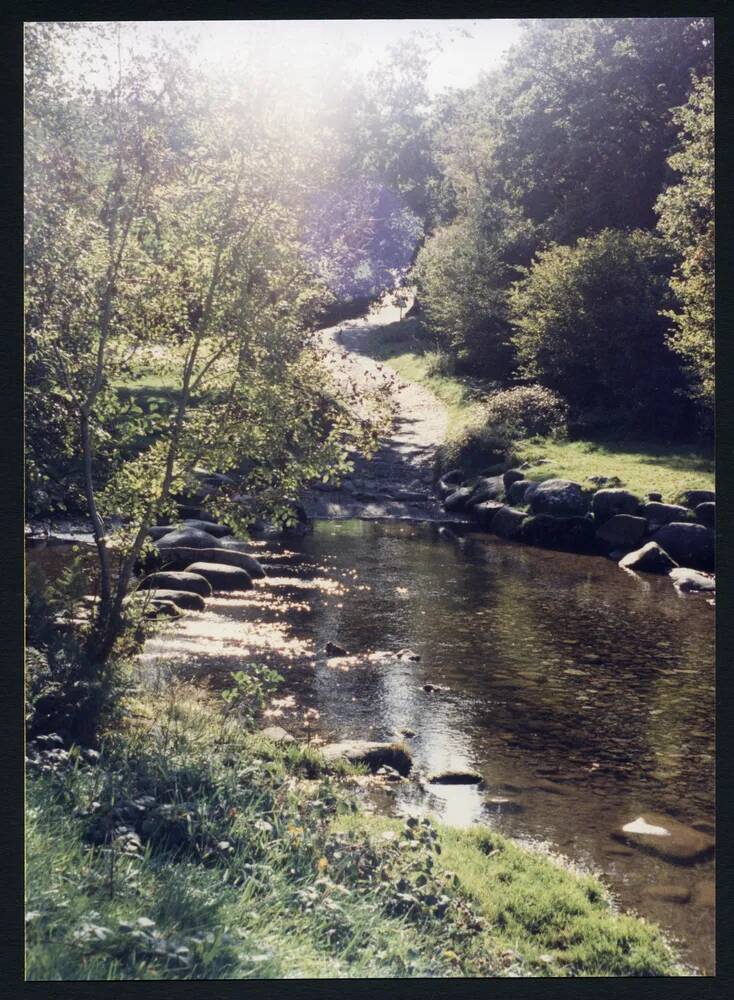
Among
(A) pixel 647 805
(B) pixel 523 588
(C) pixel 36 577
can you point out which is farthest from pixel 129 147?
(B) pixel 523 588

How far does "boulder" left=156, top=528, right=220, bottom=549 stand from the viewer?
60.4ft

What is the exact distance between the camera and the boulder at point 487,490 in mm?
25516

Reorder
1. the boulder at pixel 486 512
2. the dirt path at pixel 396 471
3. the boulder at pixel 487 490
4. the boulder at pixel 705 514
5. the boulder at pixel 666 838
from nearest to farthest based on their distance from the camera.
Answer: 1. the boulder at pixel 666 838
2. the boulder at pixel 705 514
3. the boulder at pixel 486 512
4. the boulder at pixel 487 490
5. the dirt path at pixel 396 471

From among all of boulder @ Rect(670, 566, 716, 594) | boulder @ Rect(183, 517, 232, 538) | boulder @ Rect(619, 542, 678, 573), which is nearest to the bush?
boulder @ Rect(619, 542, 678, 573)

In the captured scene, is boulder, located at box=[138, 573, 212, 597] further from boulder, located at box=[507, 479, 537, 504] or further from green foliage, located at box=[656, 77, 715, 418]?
boulder, located at box=[507, 479, 537, 504]

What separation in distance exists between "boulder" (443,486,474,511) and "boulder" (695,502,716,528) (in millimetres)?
7180

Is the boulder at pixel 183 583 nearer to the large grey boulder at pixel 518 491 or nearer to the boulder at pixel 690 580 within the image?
the boulder at pixel 690 580

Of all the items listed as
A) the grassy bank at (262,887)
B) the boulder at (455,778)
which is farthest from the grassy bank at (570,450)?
the grassy bank at (262,887)

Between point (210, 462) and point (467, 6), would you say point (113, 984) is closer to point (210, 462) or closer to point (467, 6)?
point (210, 462)

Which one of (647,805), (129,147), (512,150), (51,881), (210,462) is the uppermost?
(512,150)

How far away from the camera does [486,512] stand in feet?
81.3

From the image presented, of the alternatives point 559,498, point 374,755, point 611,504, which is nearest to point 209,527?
point 559,498

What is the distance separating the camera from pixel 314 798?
8.17 m

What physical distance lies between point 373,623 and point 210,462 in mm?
5994
